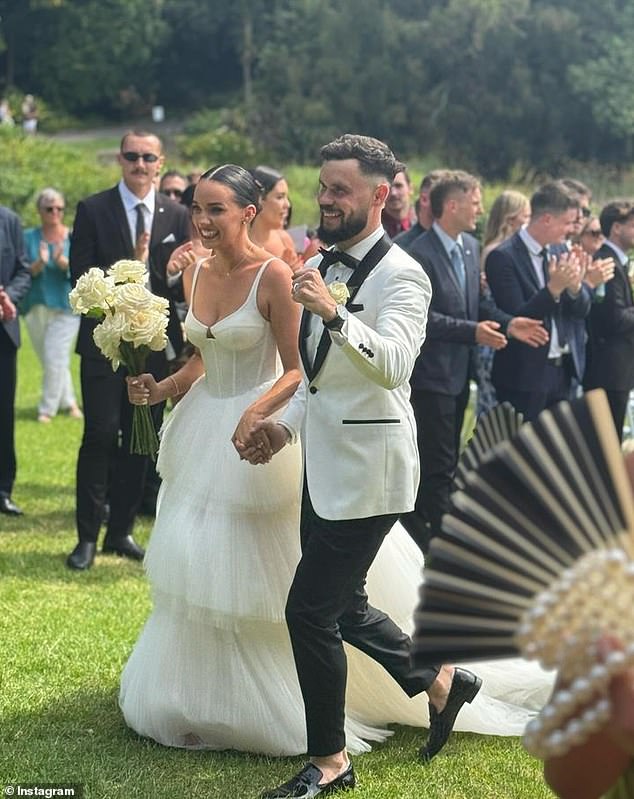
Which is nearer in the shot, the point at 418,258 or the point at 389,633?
the point at 389,633

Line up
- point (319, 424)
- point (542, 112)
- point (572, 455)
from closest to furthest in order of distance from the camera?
point (572, 455), point (319, 424), point (542, 112)

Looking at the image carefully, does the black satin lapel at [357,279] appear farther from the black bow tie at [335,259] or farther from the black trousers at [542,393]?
the black trousers at [542,393]

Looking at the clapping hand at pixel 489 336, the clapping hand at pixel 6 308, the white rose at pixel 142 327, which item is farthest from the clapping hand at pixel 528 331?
the clapping hand at pixel 6 308

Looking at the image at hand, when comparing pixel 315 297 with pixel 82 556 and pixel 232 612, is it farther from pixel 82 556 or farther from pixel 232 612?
pixel 82 556

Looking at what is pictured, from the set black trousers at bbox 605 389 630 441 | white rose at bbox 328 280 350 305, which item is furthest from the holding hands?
black trousers at bbox 605 389 630 441

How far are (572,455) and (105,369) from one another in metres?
5.69

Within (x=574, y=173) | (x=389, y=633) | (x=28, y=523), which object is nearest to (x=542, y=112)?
(x=574, y=173)

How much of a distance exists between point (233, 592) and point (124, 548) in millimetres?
3284

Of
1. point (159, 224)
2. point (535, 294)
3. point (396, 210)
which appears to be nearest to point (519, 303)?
point (535, 294)

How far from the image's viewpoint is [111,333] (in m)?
5.85

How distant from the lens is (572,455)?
2430 mm

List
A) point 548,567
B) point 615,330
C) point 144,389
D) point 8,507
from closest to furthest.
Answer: point 548,567
point 144,389
point 615,330
point 8,507

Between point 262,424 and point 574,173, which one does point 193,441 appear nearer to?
point 262,424

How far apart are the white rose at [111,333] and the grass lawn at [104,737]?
1503 mm
